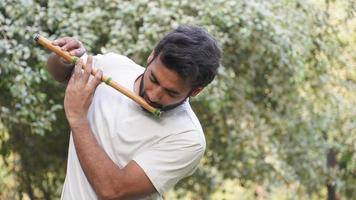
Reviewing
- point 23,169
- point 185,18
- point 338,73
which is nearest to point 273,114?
point 338,73

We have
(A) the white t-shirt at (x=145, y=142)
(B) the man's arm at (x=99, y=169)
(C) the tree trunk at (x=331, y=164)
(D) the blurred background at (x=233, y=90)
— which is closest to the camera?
(B) the man's arm at (x=99, y=169)

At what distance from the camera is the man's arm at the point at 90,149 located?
2068 millimetres

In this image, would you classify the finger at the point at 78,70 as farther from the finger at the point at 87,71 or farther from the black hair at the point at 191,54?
the black hair at the point at 191,54

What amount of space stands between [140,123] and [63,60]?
30cm

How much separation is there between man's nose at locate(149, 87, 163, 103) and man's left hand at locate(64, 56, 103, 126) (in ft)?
0.50

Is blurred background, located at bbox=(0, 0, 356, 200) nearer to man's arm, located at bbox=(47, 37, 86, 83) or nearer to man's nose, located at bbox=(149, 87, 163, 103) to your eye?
man's arm, located at bbox=(47, 37, 86, 83)

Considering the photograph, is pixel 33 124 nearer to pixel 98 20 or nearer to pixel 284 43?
pixel 98 20

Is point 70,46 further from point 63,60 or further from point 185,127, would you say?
point 185,127

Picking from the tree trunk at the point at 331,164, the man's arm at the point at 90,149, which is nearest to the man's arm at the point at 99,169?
the man's arm at the point at 90,149

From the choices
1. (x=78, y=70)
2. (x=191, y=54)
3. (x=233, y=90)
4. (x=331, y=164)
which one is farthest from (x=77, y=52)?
(x=331, y=164)

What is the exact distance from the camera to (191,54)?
2.09m

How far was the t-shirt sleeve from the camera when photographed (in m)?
2.15

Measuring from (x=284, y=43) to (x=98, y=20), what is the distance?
3.66 feet

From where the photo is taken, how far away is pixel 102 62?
7.69 ft
